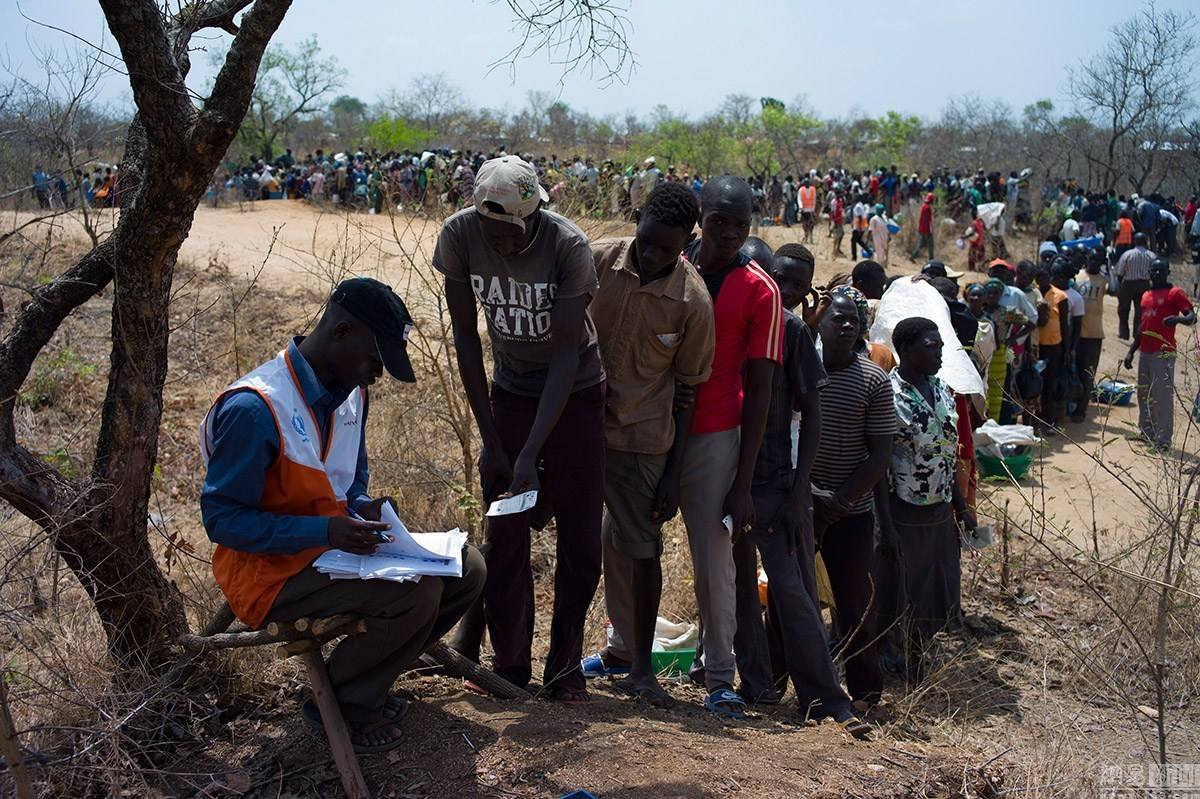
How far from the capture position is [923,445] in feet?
15.2

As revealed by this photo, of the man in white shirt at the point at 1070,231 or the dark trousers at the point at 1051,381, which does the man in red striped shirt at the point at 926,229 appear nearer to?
the man in white shirt at the point at 1070,231

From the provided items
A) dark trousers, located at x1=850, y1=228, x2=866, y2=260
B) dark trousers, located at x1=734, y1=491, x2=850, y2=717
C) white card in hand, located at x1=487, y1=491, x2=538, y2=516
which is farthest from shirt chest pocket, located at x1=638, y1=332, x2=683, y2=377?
dark trousers, located at x1=850, y1=228, x2=866, y2=260

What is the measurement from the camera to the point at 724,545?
3875mm

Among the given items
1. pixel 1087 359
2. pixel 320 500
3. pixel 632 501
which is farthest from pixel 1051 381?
pixel 320 500

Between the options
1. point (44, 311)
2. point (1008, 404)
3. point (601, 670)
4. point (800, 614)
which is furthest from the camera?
point (1008, 404)

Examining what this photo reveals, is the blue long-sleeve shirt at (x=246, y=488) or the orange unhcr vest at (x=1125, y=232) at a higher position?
the orange unhcr vest at (x=1125, y=232)

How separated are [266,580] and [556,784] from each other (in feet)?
3.16

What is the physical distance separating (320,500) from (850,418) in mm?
2185

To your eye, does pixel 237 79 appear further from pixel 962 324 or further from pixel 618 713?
pixel 962 324

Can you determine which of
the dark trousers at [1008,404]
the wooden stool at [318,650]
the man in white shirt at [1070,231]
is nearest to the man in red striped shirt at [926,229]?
the man in white shirt at [1070,231]

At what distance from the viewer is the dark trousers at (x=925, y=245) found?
20828 mm

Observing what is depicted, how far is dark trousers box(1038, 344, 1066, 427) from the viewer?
31.2 ft

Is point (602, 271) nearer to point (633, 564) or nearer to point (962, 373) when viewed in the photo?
point (633, 564)

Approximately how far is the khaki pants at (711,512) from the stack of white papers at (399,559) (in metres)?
1.03
